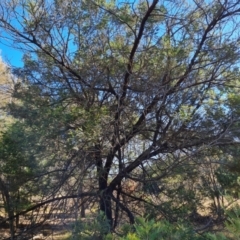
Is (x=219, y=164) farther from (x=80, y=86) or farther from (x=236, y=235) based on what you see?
(x=236, y=235)

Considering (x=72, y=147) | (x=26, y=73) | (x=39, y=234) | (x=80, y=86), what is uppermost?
(x=26, y=73)

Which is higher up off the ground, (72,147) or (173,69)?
(173,69)

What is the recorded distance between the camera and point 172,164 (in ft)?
18.4

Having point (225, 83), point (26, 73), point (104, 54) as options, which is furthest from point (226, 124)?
point (26, 73)

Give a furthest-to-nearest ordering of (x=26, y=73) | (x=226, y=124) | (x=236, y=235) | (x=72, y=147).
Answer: (x=26, y=73)
(x=226, y=124)
(x=72, y=147)
(x=236, y=235)

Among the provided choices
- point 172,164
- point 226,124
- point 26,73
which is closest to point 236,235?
point 172,164

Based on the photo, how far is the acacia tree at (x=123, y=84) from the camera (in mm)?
5398

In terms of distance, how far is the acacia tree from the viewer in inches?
213

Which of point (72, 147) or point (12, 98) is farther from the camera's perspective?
point (12, 98)

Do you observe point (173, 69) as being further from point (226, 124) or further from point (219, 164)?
point (219, 164)

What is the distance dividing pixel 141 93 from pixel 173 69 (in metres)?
0.68

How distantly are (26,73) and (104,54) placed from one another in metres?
1.68

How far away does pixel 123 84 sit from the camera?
574 centimetres

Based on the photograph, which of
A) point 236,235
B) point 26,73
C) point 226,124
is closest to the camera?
point 236,235
